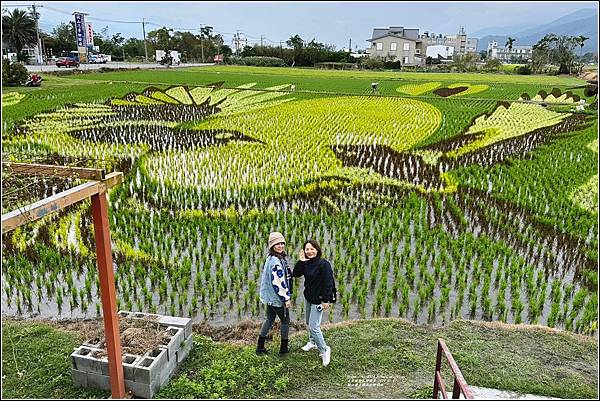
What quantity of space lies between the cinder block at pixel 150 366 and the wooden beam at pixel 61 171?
163 centimetres

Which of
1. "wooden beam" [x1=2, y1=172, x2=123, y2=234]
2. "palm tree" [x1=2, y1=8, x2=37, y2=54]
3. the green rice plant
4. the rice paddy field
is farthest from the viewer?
"palm tree" [x1=2, y1=8, x2=37, y2=54]

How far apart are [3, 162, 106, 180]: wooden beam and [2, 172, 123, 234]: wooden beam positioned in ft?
0.19

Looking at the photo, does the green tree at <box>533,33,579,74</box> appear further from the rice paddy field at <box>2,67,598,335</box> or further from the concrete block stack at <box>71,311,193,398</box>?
the concrete block stack at <box>71,311,193,398</box>

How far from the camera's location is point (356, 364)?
4379mm

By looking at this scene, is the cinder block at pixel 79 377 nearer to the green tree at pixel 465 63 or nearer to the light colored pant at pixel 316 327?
the light colored pant at pixel 316 327

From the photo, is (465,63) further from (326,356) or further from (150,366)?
(150,366)

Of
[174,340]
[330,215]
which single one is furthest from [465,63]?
[174,340]

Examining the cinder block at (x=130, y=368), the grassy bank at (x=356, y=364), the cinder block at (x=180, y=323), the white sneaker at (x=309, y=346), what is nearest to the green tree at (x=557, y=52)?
the grassy bank at (x=356, y=364)

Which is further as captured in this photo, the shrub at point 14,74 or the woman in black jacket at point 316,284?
the shrub at point 14,74

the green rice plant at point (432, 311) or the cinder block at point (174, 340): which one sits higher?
the cinder block at point (174, 340)

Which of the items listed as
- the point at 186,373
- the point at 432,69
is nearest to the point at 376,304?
the point at 186,373

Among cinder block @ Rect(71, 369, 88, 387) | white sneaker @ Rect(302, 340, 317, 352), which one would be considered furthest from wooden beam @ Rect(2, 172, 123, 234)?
white sneaker @ Rect(302, 340, 317, 352)

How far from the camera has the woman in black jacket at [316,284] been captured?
14.0 ft

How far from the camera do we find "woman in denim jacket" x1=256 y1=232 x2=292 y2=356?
13.9 ft
